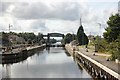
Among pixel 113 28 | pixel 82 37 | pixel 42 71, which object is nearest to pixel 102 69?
pixel 42 71

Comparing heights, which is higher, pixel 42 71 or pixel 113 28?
pixel 113 28

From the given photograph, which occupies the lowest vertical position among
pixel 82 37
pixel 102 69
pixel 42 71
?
pixel 42 71

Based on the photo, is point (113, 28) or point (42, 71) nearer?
point (42, 71)

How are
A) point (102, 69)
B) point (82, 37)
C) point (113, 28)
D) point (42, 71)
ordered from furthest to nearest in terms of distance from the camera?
point (82, 37), point (113, 28), point (42, 71), point (102, 69)

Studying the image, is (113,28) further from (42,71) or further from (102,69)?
(102,69)

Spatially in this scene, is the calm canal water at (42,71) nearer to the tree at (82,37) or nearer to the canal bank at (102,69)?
the canal bank at (102,69)

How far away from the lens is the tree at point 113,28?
6388 cm

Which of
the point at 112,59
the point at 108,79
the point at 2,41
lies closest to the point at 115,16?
the point at 112,59

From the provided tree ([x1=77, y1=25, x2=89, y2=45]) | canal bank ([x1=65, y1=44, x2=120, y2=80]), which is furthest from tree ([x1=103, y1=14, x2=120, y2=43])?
tree ([x1=77, y1=25, x2=89, y2=45])

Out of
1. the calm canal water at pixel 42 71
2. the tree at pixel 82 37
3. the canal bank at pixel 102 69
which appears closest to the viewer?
the canal bank at pixel 102 69

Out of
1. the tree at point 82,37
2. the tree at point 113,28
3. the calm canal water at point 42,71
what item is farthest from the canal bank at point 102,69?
the tree at point 82,37

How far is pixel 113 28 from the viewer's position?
212ft

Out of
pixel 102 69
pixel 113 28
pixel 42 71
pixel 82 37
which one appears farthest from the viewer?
pixel 82 37

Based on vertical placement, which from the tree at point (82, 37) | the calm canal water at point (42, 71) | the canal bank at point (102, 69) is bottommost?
the calm canal water at point (42, 71)
